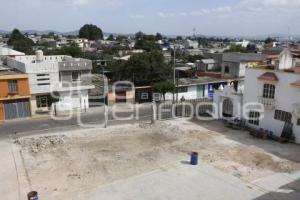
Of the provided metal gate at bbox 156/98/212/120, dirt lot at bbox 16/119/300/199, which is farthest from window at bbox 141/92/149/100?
dirt lot at bbox 16/119/300/199

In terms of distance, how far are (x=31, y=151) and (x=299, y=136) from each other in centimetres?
2032

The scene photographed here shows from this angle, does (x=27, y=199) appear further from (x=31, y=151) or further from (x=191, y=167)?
(x=191, y=167)

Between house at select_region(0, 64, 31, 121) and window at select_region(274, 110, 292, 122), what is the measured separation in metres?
23.6

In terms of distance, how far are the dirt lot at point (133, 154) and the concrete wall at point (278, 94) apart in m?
1.83

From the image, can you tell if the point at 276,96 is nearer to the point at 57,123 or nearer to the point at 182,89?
the point at 182,89

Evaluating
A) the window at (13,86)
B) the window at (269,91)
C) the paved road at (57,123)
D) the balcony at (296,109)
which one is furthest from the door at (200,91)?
the window at (13,86)

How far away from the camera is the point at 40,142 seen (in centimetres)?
2348

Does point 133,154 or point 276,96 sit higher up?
point 276,96

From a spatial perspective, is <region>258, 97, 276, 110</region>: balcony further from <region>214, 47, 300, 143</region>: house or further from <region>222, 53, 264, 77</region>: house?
<region>222, 53, 264, 77</region>: house

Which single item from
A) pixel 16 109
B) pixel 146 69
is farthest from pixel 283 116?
pixel 16 109

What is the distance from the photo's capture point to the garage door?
30484 mm

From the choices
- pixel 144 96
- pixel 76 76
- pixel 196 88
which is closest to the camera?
pixel 76 76

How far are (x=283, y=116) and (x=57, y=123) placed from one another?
20489 millimetres

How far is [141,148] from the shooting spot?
74.2 ft
